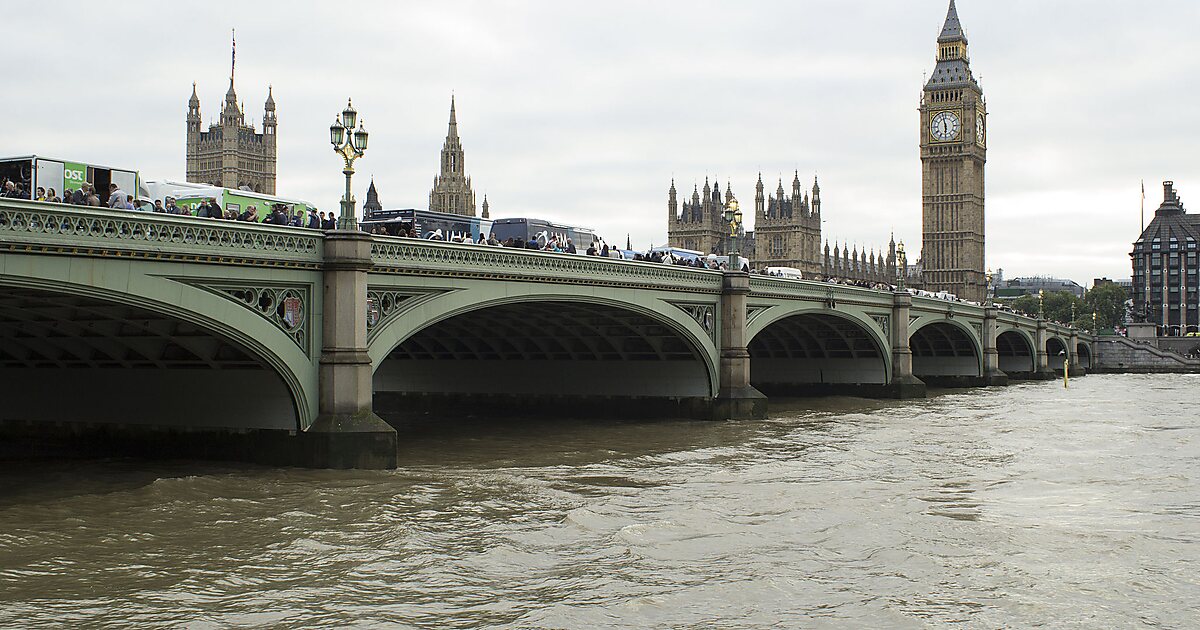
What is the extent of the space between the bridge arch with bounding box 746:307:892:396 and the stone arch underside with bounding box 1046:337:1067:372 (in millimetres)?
51779

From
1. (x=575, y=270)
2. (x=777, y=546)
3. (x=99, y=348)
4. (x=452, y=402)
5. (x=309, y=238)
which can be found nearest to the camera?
(x=777, y=546)

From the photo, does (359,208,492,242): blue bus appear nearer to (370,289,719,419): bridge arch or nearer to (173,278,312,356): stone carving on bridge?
(370,289,719,419): bridge arch

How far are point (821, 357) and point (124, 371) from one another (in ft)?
119

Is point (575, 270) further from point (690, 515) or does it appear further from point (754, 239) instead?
point (754, 239)

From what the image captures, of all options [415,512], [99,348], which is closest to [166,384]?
[99,348]

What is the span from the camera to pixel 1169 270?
17688cm

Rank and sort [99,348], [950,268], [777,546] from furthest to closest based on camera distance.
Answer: [950,268] → [99,348] → [777,546]

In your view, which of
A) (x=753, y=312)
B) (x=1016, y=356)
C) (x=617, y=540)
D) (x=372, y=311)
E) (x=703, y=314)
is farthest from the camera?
(x=1016, y=356)

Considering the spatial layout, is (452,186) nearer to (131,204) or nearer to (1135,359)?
(1135,359)

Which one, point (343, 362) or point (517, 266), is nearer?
point (343, 362)

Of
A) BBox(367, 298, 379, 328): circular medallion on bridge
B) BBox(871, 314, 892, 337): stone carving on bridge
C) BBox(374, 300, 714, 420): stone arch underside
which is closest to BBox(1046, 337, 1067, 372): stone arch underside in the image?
BBox(871, 314, 892, 337): stone carving on bridge

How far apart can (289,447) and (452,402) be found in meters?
20.6

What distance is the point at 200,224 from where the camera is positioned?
21266mm

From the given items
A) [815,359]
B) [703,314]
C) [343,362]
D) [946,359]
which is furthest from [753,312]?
[946,359]
